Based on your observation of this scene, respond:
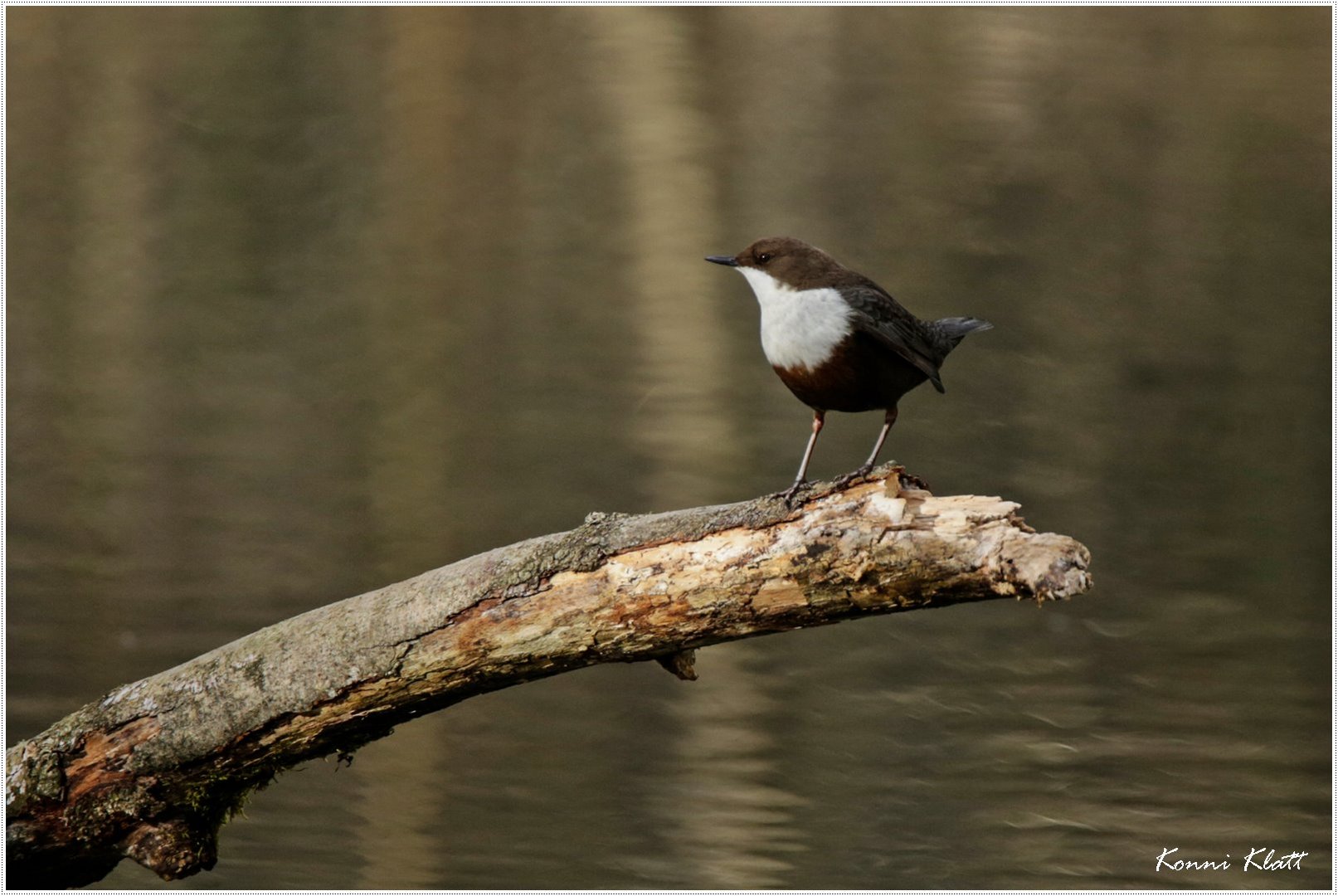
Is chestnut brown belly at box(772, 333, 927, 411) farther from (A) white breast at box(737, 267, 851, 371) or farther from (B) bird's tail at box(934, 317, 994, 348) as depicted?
(B) bird's tail at box(934, 317, 994, 348)

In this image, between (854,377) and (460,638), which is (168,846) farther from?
(854,377)

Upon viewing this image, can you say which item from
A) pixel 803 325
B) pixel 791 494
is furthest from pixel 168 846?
pixel 803 325

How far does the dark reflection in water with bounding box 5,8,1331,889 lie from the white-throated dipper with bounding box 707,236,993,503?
2.43 m

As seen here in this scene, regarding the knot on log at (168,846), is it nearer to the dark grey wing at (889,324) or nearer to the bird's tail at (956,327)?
the dark grey wing at (889,324)

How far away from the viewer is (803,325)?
3.10 meters

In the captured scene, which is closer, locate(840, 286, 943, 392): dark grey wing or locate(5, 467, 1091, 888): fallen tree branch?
locate(5, 467, 1091, 888): fallen tree branch

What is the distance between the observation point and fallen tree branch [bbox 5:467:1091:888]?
2.49 meters

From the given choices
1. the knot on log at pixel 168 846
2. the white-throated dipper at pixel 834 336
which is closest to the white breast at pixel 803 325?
the white-throated dipper at pixel 834 336

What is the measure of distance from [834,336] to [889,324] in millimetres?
149

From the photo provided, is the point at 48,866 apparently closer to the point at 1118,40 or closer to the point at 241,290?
the point at 241,290

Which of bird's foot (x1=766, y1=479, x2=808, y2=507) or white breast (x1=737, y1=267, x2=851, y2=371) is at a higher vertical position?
white breast (x1=737, y1=267, x2=851, y2=371)

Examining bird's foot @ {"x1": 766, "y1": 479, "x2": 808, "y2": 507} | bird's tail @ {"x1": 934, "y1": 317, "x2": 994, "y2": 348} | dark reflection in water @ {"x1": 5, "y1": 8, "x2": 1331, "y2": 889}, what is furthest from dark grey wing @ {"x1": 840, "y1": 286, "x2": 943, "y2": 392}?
dark reflection in water @ {"x1": 5, "y1": 8, "x2": 1331, "y2": 889}

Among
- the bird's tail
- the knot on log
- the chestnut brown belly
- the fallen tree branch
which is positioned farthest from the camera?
the bird's tail

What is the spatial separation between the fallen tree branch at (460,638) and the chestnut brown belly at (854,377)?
483 millimetres
